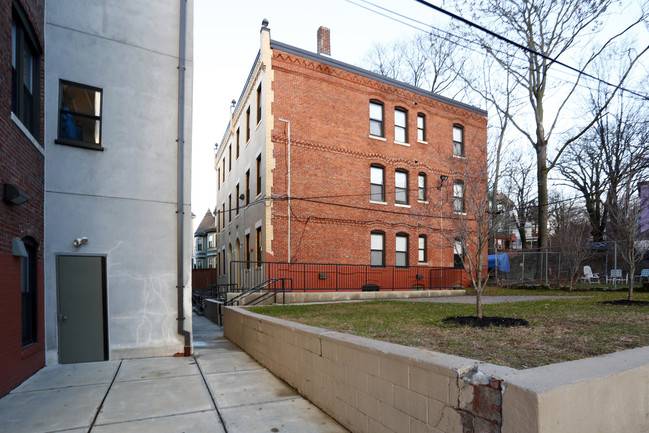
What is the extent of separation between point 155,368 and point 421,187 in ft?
54.5

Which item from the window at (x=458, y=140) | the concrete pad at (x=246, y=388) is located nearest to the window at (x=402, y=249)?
the window at (x=458, y=140)

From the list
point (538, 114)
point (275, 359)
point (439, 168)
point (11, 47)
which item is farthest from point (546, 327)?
point (538, 114)

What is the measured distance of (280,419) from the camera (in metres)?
4.91

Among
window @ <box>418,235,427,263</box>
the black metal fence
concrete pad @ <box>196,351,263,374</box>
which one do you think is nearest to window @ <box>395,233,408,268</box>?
the black metal fence

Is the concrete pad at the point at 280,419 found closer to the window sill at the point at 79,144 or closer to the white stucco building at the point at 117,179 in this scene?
the white stucco building at the point at 117,179

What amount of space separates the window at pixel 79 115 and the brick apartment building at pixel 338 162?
8.60 metres

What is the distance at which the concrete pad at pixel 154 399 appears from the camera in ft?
16.8

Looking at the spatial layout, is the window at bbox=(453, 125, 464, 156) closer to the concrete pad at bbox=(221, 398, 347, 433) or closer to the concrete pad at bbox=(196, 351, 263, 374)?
the concrete pad at bbox=(196, 351, 263, 374)

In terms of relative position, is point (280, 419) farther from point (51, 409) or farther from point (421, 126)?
point (421, 126)

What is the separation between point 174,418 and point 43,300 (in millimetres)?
4378

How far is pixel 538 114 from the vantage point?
82.6ft

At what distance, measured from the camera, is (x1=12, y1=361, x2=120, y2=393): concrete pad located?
6.30 metres

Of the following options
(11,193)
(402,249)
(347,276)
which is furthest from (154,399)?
(402,249)

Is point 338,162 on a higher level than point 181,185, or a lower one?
higher
